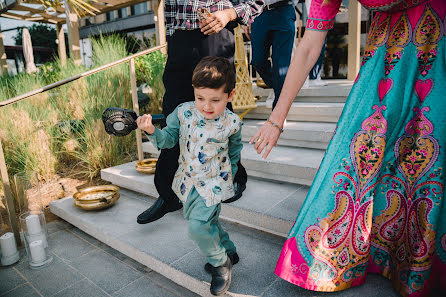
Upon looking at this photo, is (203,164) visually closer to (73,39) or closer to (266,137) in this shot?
(266,137)

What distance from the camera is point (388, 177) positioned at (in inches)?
54.6

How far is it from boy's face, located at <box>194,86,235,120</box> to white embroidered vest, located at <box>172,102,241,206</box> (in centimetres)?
6

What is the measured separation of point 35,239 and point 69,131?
208 cm

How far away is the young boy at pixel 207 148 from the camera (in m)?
1.44

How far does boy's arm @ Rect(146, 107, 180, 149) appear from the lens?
1.43m

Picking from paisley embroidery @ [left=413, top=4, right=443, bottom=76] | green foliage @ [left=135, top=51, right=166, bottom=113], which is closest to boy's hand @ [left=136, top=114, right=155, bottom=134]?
paisley embroidery @ [left=413, top=4, right=443, bottom=76]

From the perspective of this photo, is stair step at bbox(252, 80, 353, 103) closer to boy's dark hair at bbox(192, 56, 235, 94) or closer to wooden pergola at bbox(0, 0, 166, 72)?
boy's dark hair at bbox(192, 56, 235, 94)

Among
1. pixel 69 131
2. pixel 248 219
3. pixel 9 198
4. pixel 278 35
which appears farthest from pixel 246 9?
pixel 69 131

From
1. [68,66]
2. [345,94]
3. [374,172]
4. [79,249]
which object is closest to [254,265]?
[374,172]

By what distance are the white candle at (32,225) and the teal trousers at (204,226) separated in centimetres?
152

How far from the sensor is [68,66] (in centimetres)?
706

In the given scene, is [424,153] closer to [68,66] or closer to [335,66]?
[335,66]

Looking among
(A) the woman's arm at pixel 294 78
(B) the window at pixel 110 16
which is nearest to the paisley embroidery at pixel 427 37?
(A) the woman's arm at pixel 294 78

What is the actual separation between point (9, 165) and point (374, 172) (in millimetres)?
4005
